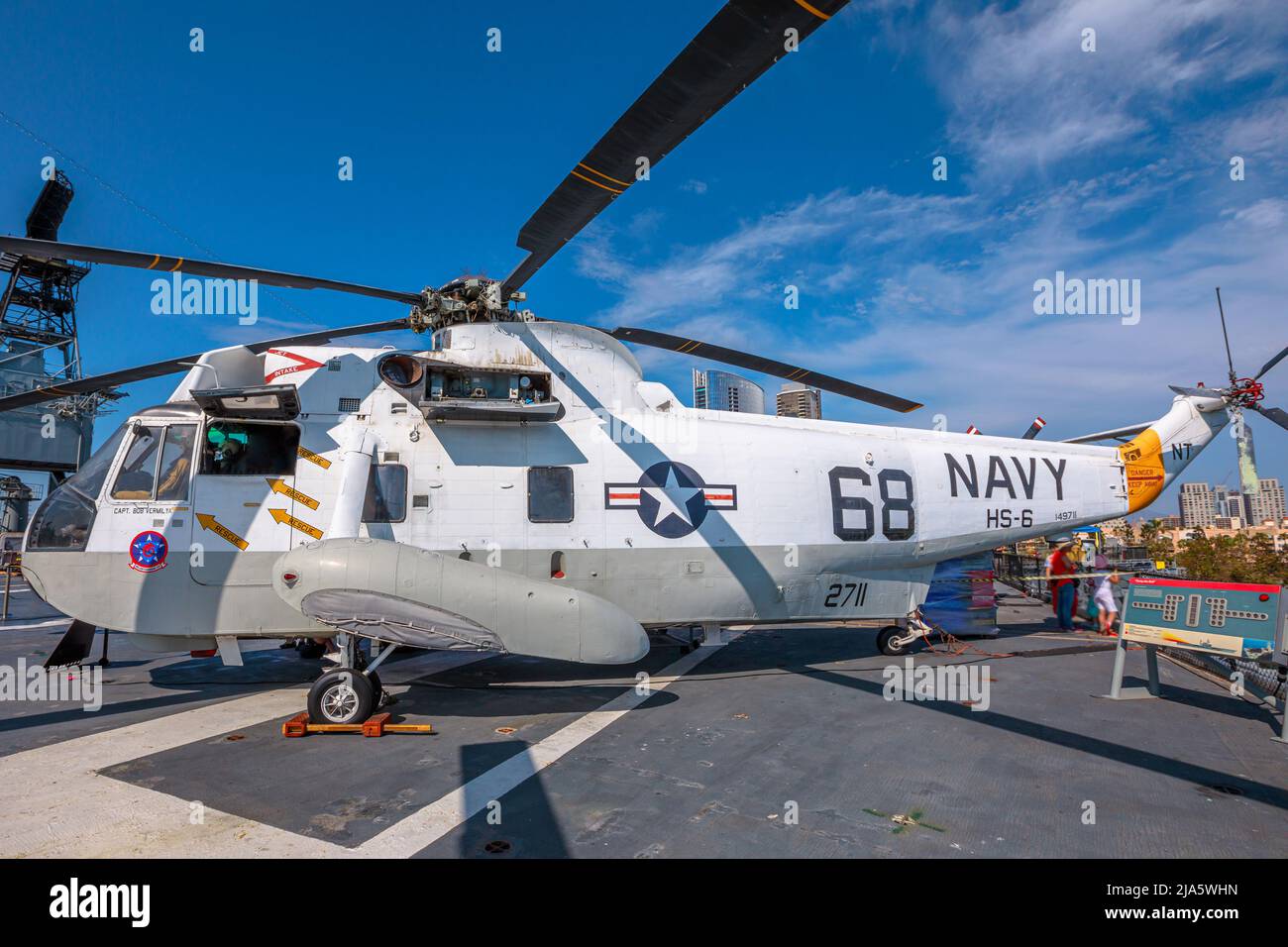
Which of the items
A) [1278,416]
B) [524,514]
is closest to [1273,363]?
[1278,416]

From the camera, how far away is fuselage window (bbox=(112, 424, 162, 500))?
7.52m

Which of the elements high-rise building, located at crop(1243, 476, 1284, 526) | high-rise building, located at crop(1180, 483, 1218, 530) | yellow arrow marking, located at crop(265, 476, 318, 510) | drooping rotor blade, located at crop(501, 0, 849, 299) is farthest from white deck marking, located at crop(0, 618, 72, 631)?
high-rise building, located at crop(1180, 483, 1218, 530)

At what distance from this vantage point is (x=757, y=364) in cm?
943

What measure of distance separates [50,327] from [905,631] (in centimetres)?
5090

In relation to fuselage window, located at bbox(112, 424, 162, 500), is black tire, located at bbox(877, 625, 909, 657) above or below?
below

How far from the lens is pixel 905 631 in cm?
1080

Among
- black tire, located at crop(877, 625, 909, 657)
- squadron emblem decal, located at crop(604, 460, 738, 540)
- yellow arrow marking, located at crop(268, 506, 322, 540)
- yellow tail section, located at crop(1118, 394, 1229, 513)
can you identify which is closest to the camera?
yellow arrow marking, located at crop(268, 506, 322, 540)

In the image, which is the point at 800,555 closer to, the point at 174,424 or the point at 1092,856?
the point at 1092,856

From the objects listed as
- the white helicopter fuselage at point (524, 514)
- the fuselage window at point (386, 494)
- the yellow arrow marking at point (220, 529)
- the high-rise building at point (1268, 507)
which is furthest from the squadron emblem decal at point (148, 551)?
the high-rise building at point (1268, 507)

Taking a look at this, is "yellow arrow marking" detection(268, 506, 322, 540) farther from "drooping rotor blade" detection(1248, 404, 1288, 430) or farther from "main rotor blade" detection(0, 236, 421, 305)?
"drooping rotor blade" detection(1248, 404, 1288, 430)

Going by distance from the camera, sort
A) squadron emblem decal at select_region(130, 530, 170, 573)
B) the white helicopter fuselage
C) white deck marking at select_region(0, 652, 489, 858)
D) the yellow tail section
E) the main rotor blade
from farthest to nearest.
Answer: the yellow tail section
squadron emblem decal at select_region(130, 530, 170, 573)
the white helicopter fuselage
the main rotor blade
white deck marking at select_region(0, 652, 489, 858)

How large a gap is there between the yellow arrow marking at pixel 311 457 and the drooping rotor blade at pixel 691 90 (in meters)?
4.52

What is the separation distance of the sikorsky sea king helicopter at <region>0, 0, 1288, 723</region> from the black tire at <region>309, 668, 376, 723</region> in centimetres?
3

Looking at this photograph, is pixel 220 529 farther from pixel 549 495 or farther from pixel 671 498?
pixel 671 498
